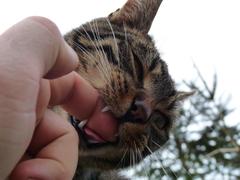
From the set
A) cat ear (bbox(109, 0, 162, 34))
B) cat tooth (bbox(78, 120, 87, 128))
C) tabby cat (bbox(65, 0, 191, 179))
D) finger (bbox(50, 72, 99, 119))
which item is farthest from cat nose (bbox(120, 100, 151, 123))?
cat ear (bbox(109, 0, 162, 34))

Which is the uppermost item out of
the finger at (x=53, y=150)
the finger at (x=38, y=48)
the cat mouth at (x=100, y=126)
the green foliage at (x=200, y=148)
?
Result: the finger at (x=38, y=48)

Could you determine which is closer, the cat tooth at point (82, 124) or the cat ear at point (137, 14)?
the cat tooth at point (82, 124)

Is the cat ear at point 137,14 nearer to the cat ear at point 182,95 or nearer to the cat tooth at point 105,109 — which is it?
the cat ear at point 182,95

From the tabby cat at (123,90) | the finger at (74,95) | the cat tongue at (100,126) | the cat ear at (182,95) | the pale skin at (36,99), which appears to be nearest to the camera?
the pale skin at (36,99)

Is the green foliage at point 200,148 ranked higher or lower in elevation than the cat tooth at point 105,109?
→ lower

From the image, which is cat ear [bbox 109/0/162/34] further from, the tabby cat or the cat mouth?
the cat mouth

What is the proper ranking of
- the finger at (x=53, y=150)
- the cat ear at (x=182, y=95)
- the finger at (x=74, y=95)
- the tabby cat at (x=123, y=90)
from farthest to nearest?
the cat ear at (x=182, y=95) < the tabby cat at (x=123, y=90) < the finger at (x=74, y=95) < the finger at (x=53, y=150)

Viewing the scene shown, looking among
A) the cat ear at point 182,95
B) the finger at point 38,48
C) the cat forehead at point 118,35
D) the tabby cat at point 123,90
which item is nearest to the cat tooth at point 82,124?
the tabby cat at point 123,90
